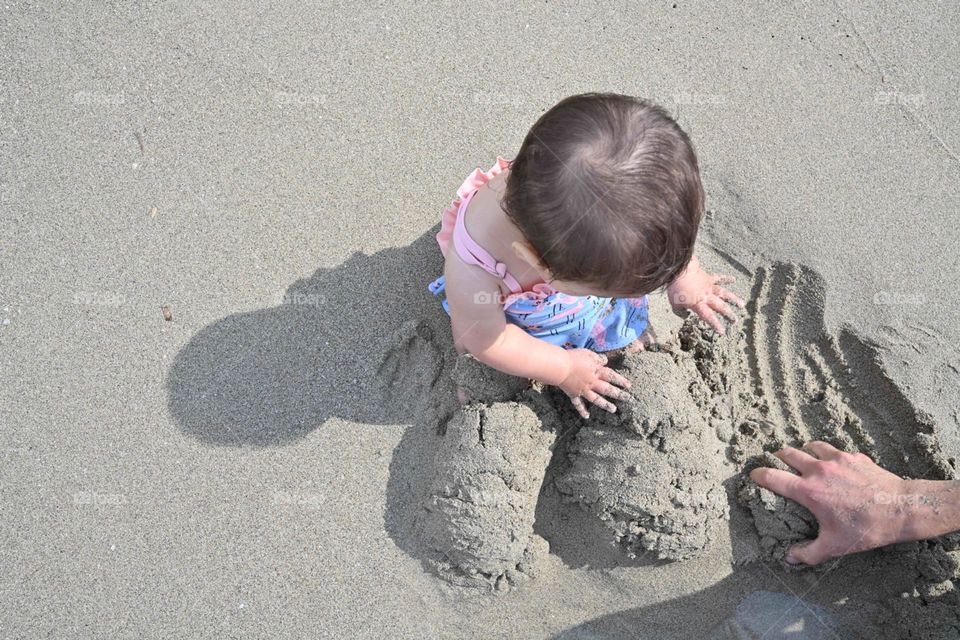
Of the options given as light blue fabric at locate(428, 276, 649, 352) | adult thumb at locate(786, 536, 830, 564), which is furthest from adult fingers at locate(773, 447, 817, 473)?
light blue fabric at locate(428, 276, 649, 352)

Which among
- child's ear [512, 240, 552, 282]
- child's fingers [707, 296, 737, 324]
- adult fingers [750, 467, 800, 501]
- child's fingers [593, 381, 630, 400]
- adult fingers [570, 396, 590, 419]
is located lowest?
adult fingers [750, 467, 800, 501]

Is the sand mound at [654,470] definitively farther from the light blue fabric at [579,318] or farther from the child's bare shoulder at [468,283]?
the child's bare shoulder at [468,283]

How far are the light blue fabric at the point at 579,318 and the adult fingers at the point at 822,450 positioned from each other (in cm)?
64

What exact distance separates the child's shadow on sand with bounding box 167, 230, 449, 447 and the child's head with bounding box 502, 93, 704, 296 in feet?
2.92

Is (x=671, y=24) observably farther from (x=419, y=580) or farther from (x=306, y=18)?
(x=419, y=580)

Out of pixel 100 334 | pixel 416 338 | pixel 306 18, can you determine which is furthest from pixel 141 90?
pixel 416 338

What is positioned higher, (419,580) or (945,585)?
(945,585)

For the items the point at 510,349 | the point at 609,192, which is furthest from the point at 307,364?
the point at 609,192

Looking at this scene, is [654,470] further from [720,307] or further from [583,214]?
[583,214]

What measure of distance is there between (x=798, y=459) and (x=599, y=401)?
678mm

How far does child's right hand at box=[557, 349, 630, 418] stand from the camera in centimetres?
205

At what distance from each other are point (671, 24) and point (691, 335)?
1.12 metres

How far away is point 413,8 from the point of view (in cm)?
252

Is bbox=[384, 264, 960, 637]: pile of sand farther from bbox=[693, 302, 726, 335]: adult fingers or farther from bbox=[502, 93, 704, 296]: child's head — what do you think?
bbox=[502, 93, 704, 296]: child's head
